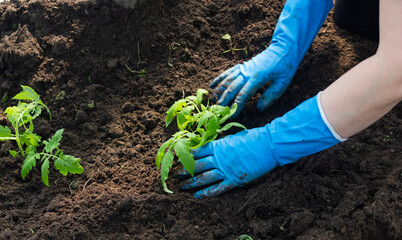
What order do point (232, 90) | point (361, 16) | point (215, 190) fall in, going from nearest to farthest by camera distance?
point (215, 190) → point (232, 90) → point (361, 16)

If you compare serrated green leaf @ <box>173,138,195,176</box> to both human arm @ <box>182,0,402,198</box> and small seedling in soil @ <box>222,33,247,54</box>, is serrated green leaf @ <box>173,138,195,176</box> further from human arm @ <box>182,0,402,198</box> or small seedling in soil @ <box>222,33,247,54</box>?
small seedling in soil @ <box>222,33,247,54</box>

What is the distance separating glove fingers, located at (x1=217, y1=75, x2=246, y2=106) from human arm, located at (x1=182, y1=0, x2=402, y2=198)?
312 millimetres

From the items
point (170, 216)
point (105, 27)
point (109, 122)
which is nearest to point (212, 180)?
point (170, 216)

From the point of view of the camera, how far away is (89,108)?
283 cm

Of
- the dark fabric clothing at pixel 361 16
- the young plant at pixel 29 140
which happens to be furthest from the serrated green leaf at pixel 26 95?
the dark fabric clothing at pixel 361 16

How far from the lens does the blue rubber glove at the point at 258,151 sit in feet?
7.52

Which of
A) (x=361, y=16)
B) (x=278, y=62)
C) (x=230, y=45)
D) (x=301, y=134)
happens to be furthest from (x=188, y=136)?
(x=361, y=16)

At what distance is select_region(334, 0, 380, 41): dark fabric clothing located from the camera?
3.01m

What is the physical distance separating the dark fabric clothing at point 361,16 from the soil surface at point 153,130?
76mm

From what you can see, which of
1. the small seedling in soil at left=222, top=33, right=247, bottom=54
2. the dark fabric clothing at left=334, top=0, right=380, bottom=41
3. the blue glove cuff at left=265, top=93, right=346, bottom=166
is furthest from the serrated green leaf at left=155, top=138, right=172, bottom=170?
the dark fabric clothing at left=334, top=0, right=380, bottom=41

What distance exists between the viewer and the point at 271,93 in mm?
2746

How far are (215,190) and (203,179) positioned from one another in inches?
4.0

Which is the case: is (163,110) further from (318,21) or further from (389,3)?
(389,3)

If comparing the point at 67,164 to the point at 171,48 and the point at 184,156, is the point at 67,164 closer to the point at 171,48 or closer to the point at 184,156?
the point at 184,156
